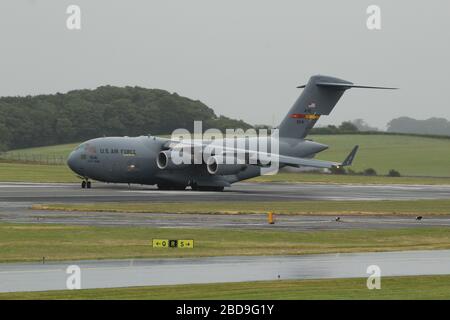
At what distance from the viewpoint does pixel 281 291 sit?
19.9 m

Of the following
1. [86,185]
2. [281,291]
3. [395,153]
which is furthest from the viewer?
[395,153]

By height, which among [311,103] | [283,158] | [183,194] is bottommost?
[183,194]

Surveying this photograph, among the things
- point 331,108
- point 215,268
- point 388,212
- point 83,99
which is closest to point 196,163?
point 331,108

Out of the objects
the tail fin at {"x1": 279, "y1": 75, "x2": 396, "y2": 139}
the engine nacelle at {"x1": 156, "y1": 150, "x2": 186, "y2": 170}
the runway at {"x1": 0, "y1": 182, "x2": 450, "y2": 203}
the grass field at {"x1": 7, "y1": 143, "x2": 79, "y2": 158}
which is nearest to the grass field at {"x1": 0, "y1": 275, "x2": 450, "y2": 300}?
the runway at {"x1": 0, "y1": 182, "x2": 450, "y2": 203}

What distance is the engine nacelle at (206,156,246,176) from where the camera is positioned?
203ft

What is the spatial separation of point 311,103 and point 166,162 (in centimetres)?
1170

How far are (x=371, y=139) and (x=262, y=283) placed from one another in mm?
99802

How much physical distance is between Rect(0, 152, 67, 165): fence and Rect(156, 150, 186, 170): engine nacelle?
46453 mm

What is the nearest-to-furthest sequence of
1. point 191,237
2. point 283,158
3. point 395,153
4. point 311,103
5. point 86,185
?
point 191,237, point 283,158, point 86,185, point 311,103, point 395,153

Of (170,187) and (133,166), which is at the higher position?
(133,166)

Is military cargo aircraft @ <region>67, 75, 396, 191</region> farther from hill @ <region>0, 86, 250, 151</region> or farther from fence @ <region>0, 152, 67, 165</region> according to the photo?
hill @ <region>0, 86, 250, 151</region>

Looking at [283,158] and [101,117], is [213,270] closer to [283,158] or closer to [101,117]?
[283,158]

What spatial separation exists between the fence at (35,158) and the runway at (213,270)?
83635 millimetres

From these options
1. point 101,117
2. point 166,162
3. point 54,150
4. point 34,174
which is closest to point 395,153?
point 101,117
